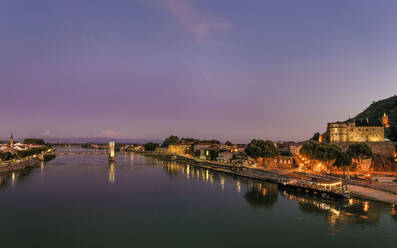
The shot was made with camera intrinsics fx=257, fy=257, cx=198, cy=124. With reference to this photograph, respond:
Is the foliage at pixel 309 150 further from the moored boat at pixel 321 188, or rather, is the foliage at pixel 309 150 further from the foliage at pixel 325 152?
the moored boat at pixel 321 188

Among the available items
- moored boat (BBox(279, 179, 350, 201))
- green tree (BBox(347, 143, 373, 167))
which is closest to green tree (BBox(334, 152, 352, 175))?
green tree (BBox(347, 143, 373, 167))

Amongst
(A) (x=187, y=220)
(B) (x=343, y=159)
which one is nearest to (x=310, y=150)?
(B) (x=343, y=159)

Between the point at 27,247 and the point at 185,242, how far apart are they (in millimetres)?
12492

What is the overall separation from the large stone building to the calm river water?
3886 cm

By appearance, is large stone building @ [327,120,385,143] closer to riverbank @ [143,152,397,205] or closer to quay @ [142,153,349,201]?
riverbank @ [143,152,397,205]

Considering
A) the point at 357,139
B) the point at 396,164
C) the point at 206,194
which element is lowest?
the point at 206,194

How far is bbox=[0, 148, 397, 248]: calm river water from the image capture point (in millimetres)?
21859

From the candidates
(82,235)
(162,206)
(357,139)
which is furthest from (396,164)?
(82,235)

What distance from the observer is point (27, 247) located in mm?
20250

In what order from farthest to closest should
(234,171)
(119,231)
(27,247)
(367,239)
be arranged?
(234,171)
(119,231)
(367,239)
(27,247)

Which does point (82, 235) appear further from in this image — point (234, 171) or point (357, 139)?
point (357, 139)

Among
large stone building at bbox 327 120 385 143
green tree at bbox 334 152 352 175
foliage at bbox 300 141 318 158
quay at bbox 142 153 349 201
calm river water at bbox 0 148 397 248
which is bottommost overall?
calm river water at bbox 0 148 397 248

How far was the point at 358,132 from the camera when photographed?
69938mm

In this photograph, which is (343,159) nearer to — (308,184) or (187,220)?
(308,184)
